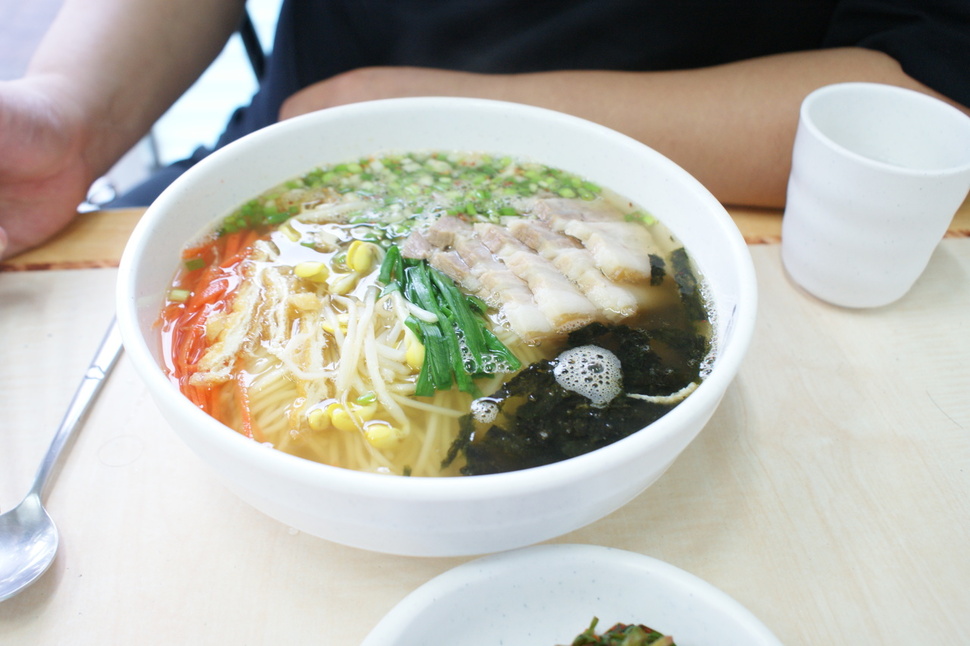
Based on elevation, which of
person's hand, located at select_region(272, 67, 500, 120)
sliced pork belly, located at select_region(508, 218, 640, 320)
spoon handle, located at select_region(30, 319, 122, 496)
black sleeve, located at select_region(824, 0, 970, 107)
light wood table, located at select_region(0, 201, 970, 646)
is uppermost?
black sleeve, located at select_region(824, 0, 970, 107)

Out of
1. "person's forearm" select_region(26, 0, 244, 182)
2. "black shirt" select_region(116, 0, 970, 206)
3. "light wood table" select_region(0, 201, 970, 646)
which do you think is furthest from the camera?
"black shirt" select_region(116, 0, 970, 206)

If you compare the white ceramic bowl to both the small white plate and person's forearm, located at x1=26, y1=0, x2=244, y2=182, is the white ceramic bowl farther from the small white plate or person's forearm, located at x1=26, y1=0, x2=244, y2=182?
person's forearm, located at x1=26, y1=0, x2=244, y2=182

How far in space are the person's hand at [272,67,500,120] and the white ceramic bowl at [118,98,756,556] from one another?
1.41 feet

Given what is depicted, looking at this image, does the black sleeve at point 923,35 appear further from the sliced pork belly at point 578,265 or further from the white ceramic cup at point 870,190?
the sliced pork belly at point 578,265

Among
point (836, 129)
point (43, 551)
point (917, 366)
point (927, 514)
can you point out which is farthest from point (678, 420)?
point (836, 129)

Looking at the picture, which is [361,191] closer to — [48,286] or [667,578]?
[48,286]

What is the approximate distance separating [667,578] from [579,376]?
33cm

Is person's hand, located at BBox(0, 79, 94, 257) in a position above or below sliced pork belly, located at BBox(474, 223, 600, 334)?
above

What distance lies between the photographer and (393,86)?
1.80 metres

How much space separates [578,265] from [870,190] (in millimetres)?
525

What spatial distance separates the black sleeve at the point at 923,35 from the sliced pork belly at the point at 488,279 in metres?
1.13

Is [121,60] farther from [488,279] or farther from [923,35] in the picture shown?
[923,35]

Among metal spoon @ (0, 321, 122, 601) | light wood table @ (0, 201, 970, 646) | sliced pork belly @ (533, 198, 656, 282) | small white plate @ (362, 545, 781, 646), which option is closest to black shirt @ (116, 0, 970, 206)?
sliced pork belly @ (533, 198, 656, 282)

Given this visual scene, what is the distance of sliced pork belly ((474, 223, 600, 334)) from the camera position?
1.14 metres
